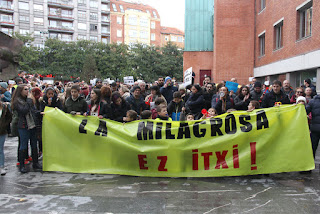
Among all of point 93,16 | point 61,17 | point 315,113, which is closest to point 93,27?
point 93,16

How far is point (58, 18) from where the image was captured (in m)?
66.5

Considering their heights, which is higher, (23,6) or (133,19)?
(133,19)

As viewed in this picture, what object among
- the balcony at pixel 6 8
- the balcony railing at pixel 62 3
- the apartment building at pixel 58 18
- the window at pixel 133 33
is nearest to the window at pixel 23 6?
the apartment building at pixel 58 18

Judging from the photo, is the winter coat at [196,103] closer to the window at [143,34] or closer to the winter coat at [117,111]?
the winter coat at [117,111]

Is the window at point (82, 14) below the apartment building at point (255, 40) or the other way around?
the other way around

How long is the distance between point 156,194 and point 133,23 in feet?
269

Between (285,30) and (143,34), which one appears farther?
(143,34)

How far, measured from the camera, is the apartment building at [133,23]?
79125 mm

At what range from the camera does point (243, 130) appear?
19.3 feet

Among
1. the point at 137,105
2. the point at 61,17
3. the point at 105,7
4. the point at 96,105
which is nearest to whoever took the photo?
the point at 96,105

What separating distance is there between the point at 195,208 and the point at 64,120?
333 centimetres

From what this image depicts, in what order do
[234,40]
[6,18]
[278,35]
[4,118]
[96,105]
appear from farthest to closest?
[6,18]
[234,40]
[278,35]
[96,105]
[4,118]

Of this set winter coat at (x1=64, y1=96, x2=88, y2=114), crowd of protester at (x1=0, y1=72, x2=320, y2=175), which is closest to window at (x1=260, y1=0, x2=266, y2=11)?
crowd of protester at (x1=0, y1=72, x2=320, y2=175)

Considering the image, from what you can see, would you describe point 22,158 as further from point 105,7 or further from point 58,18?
point 105,7
